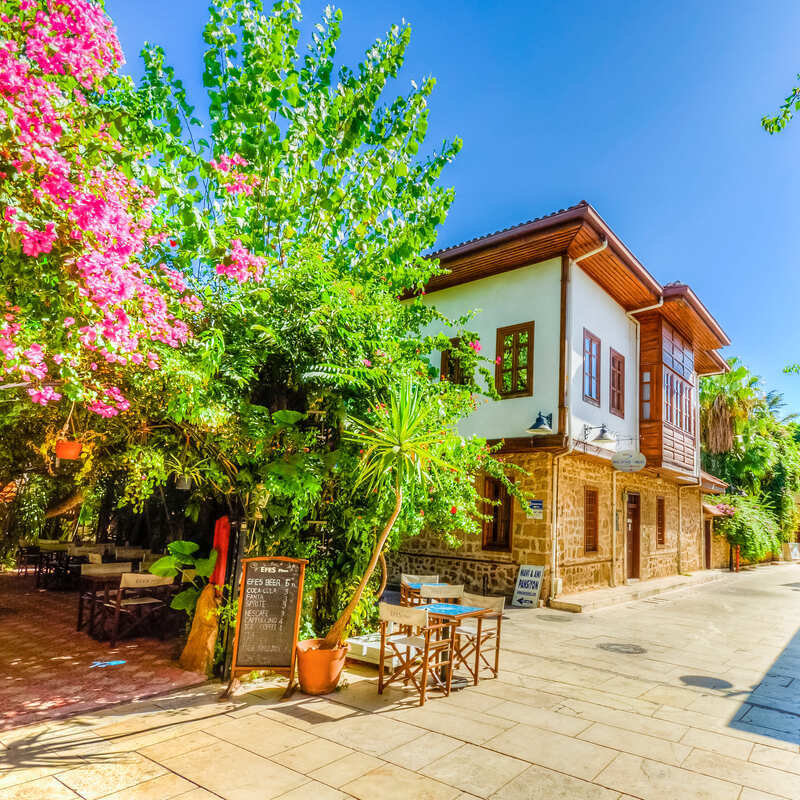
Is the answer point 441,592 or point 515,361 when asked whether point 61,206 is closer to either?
point 441,592

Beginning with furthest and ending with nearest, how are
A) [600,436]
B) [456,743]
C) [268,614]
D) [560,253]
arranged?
[600,436], [560,253], [268,614], [456,743]

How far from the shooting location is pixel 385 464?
4945mm

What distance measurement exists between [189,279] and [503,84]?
5.46 metres

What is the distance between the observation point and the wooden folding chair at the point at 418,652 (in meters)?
4.96

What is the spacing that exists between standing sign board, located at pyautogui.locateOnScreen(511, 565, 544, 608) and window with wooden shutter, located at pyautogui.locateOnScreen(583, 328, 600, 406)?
3525 millimetres

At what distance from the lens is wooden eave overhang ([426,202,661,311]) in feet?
33.4

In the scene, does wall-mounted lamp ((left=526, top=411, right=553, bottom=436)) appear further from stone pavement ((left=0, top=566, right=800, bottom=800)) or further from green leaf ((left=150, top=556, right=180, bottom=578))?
green leaf ((left=150, top=556, right=180, bottom=578))

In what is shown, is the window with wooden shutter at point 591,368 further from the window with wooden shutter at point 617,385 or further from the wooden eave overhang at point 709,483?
the wooden eave overhang at point 709,483

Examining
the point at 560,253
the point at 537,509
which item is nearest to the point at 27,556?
the point at 537,509

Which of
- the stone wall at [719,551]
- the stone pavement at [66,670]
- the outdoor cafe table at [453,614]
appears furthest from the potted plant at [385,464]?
the stone wall at [719,551]

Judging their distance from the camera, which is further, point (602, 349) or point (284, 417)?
point (602, 349)

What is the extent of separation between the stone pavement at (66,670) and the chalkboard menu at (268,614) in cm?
80

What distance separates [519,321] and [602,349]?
2128 millimetres

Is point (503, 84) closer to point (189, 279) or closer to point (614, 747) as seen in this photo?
point (189, 279)
